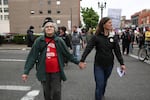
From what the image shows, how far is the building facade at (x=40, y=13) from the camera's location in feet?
255

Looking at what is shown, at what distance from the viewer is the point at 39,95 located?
22.7 feet

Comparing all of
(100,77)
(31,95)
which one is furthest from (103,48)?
(31,95)

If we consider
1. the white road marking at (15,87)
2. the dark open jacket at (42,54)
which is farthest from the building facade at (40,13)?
the dark open jacket at (42,54)

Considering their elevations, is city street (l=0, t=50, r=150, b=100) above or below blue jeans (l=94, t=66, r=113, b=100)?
below

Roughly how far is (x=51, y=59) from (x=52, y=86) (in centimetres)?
45

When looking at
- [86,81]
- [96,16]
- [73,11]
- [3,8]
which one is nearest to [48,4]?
[73,11]

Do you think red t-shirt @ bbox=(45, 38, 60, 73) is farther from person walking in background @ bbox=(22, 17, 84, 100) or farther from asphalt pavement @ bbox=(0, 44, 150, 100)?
asphalt pavement @ bbox=(0, 44, 150, 100)

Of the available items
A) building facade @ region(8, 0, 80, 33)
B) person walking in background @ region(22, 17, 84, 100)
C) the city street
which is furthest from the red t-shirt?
building facade @ region(8, 0, 80, 33)

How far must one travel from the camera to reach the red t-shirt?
A: 4.77 meters

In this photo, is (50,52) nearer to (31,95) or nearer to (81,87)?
→ (31,95)

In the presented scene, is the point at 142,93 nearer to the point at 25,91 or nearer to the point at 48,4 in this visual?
the point at 25,91

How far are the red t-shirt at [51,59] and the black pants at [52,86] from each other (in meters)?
0.10

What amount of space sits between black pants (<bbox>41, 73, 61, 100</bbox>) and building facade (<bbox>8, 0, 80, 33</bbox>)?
72.2 metres

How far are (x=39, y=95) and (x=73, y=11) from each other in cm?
7195
